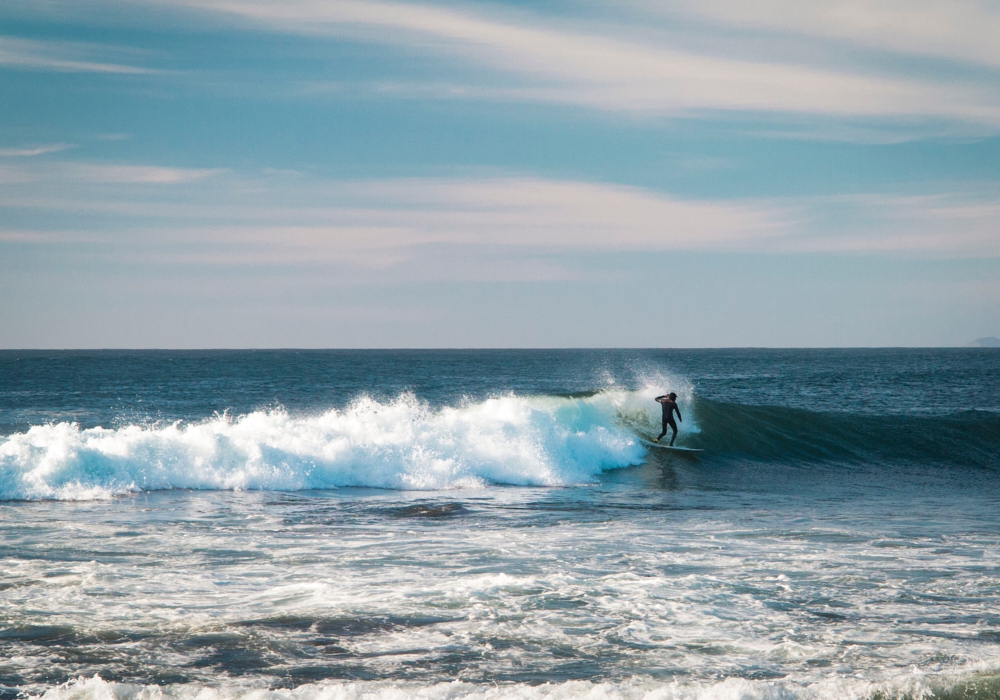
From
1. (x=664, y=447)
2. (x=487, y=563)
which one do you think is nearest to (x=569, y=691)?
(x=487, y=563)

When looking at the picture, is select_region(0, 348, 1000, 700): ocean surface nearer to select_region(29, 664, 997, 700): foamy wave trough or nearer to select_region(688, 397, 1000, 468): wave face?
select_region(29, 664, 997, 700): foamy wave trough

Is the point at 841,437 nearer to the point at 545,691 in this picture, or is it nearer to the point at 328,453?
the point at 328,453

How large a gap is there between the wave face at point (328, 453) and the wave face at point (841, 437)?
3.76 m

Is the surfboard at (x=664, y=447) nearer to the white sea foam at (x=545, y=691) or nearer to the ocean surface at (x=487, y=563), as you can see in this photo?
the ocean surface at (x=487, y=563)

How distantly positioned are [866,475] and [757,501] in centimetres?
615

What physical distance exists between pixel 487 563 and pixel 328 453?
8943mm

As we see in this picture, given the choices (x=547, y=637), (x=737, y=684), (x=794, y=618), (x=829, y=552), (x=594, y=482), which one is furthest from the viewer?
(x=594, y=482)

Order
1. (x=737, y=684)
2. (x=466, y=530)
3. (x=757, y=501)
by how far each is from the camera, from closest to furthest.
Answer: (x=737, y=684) → (x=466, y=530) → (x=757, y=501)

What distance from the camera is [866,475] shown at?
20.0m

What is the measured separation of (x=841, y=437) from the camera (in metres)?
24.9

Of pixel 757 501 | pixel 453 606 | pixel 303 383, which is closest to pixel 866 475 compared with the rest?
pixel 757 501

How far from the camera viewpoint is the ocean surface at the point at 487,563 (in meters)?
6.27

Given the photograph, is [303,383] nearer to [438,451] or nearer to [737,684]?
[438,451]

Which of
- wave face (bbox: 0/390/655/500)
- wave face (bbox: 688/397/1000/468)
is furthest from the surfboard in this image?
wave face (bbox: 688/397/1000/468)
